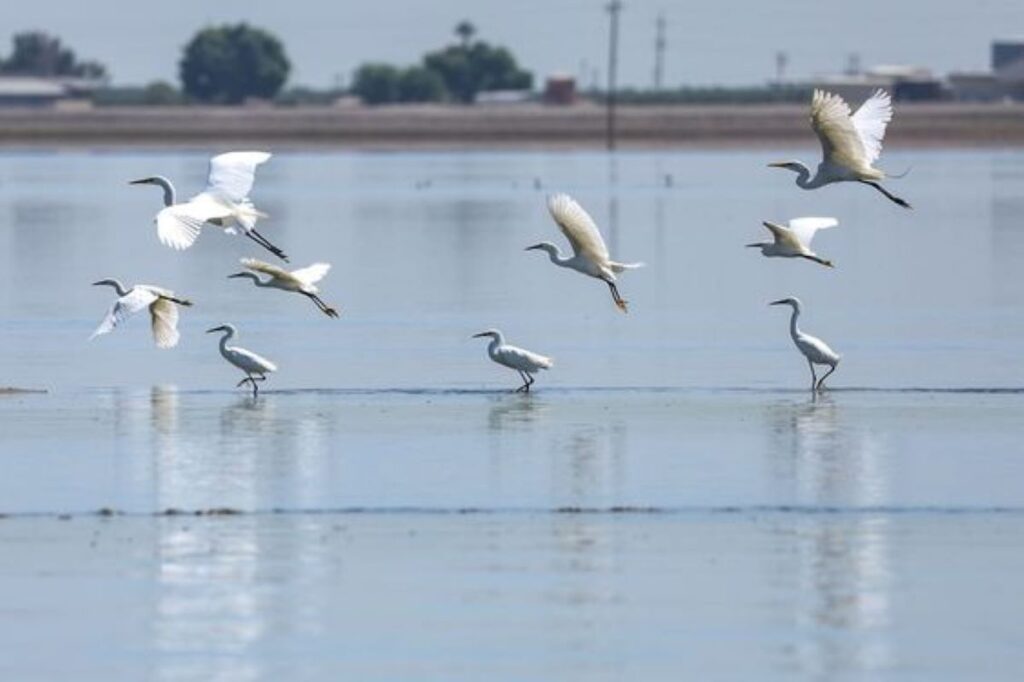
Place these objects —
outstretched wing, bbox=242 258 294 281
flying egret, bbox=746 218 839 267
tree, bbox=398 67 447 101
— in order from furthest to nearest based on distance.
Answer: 1. tree, bbox=398 67 447 101
2. flying egret, bbox=746 218 839 267
3. outstretched wing, bbox=242 258 294 281

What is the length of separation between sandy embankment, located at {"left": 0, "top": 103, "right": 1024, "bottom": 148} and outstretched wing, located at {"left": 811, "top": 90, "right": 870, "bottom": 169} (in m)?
82.1

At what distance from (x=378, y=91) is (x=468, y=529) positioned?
5380 inches

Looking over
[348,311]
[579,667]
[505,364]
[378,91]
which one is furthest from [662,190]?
[378,91]

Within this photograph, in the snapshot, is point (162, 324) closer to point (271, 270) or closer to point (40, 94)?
point (271, 270)

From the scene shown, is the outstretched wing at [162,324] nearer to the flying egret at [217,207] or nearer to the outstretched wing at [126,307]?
the flying egret at [217,207]

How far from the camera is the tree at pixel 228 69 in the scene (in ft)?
490

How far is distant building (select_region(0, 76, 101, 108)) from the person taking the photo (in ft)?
472

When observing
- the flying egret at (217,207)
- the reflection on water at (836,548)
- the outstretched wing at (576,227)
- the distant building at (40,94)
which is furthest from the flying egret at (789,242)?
the distant building at (40,94)

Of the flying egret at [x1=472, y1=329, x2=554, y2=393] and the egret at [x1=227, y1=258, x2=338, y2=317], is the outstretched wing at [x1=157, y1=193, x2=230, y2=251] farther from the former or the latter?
the flying egret at [x1=472, y1=329, x2=554, y2=393]

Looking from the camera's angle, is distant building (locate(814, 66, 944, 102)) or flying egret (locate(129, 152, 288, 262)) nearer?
flying egret (locate(129, 152, 288, 262))

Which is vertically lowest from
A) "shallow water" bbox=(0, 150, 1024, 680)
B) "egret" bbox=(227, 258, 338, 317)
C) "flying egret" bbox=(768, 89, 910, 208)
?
"shallow water" bbox=(0, 150, 1024, 680)

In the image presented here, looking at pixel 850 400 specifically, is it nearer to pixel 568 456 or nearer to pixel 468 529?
pixel 568 456

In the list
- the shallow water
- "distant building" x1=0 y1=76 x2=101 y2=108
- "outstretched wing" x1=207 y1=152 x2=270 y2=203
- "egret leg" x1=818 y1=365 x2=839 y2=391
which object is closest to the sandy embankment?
"distant building" x1=0 y1=76 x2=101 y2=108

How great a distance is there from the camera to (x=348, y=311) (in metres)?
28.5
